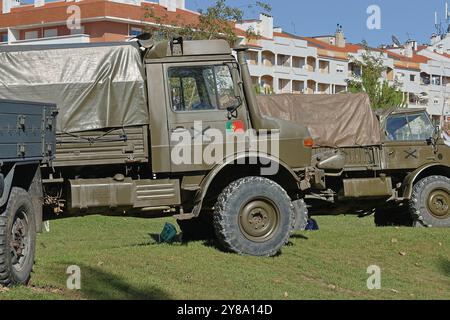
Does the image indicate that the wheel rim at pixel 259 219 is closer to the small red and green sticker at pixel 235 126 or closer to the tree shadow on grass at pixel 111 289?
the small red and green sticker at pixel 235 126

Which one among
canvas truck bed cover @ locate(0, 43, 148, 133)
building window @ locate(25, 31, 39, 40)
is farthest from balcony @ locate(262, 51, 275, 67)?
canvas truck bed cover @ locate(0, 43, 148, 133)

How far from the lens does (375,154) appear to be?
50.5 feet

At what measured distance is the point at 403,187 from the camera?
51.1ft

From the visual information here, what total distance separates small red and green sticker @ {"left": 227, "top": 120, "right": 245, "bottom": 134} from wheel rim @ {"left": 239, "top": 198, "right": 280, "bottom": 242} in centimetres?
94

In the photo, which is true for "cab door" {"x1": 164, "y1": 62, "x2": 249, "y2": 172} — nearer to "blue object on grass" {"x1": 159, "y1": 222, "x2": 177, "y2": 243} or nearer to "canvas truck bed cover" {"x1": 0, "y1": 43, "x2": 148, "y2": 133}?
"canvas truck bed cover" {"x1": 0, "y1": 43, "x2": 148, "y2": 133}

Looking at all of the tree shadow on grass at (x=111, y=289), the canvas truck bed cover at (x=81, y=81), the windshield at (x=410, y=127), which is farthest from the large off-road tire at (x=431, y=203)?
the tree shadow on grass at (x=111, y=289)

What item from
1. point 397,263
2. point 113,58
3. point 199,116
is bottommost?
point 397,263

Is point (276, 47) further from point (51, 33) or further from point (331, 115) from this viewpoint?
point (331, 115)

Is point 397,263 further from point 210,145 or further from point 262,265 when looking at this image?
point 210,145

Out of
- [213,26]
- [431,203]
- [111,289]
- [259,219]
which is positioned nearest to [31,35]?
[213,26]

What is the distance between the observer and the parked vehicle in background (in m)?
7.74

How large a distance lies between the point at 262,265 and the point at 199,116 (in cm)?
210

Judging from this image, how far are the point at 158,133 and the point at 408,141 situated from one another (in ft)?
22.2
